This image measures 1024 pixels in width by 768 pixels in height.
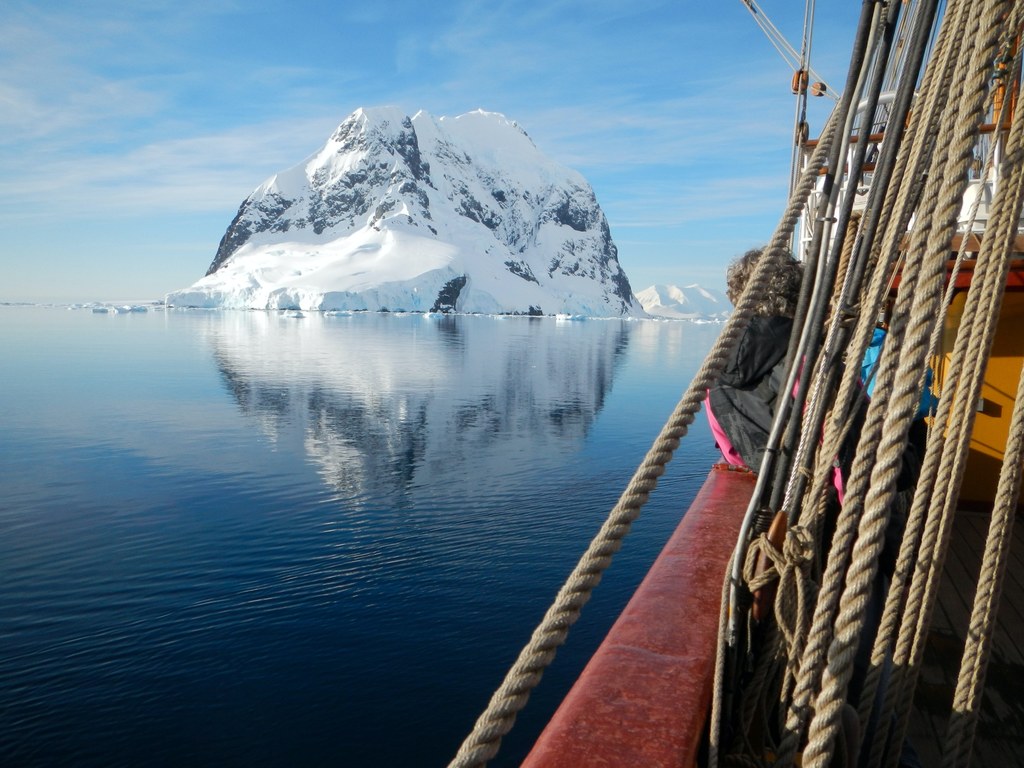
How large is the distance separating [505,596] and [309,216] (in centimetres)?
17287

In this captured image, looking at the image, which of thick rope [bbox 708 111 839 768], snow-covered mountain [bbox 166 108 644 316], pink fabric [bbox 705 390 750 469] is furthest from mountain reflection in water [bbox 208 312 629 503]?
snow-covered mountain [bbox 166 108 644 316]

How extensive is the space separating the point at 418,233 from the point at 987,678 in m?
150

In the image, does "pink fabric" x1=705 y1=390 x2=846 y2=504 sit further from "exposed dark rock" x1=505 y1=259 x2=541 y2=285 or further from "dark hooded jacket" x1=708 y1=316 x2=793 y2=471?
"exposed dark rock" x1=505 y1=259 x2=541 y2=285

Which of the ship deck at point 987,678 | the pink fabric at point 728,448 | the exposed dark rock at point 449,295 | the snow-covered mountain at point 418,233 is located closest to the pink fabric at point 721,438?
the pink fabric at point 728,448

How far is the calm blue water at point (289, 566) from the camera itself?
5449mm

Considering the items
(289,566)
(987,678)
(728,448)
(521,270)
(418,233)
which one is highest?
(418,233)

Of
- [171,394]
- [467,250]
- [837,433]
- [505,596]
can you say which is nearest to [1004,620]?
[837,433]

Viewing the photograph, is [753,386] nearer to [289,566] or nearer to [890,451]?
[890,451]

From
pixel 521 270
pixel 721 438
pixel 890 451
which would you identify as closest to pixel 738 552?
pixel 890 451

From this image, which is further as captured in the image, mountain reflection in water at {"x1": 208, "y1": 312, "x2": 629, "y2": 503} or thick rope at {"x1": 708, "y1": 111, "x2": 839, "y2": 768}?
mountain reflection in water at {"x1": 208, "y1": 312, "x2": 629, "y2": 503}

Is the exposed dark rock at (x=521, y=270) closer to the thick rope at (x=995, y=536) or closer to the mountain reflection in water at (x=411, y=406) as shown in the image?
the mountain reflection in water at (x=411, y=406)

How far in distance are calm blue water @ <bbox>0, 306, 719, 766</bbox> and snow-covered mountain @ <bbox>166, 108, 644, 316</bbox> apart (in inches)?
3626

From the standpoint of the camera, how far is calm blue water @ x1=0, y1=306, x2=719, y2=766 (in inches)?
215

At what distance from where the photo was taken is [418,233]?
14762 cm
